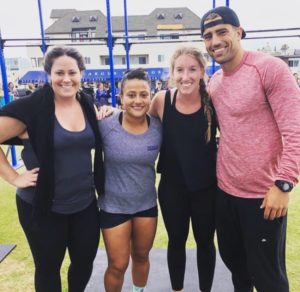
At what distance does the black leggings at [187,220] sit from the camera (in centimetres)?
216

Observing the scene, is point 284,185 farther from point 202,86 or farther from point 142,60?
point 142,60

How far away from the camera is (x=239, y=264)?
2281 millimetres

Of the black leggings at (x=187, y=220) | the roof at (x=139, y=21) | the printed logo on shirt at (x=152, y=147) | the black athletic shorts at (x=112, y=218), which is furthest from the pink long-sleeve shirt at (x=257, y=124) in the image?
the roof at (x=139, y=21)

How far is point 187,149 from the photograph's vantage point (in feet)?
6.86

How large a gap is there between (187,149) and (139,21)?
4692cm

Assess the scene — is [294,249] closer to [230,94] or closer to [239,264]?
[239,264]

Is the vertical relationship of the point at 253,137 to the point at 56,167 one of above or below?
above

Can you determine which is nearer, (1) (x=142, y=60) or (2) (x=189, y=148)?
(2) (x=189, y=148)

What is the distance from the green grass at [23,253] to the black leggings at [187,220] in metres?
0.86

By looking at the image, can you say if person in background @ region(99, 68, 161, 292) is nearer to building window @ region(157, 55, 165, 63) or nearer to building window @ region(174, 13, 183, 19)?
building window @ region(157, 55, 165, 63)

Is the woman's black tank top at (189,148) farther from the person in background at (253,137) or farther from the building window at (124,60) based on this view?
the building window at (124,60)

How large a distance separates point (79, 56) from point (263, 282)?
1.80 metres

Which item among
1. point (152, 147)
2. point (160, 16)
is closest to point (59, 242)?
point (152, 147)

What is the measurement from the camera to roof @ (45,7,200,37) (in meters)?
43.6
